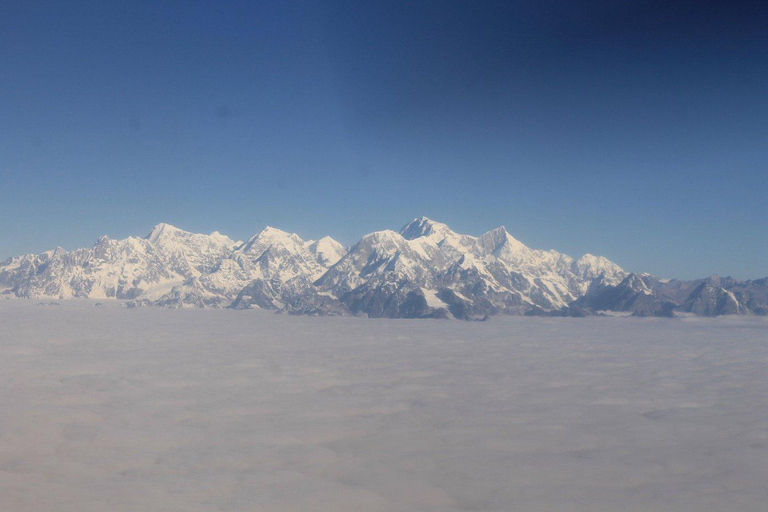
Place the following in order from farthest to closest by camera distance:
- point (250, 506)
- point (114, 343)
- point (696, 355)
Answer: point (114, 343) < point (696, 355) < point (250, 506)

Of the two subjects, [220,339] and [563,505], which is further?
[220,339]

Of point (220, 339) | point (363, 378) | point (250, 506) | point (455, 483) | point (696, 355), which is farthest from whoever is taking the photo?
point (220, 339)

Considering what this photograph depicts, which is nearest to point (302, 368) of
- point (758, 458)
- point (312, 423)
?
point (312, 423)

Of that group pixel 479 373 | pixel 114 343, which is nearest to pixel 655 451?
pixel 479 373

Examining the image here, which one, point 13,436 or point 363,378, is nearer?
point 13,436

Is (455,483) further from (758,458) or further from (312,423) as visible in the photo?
(758,458)

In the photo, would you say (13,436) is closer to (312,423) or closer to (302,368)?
(312,423)
